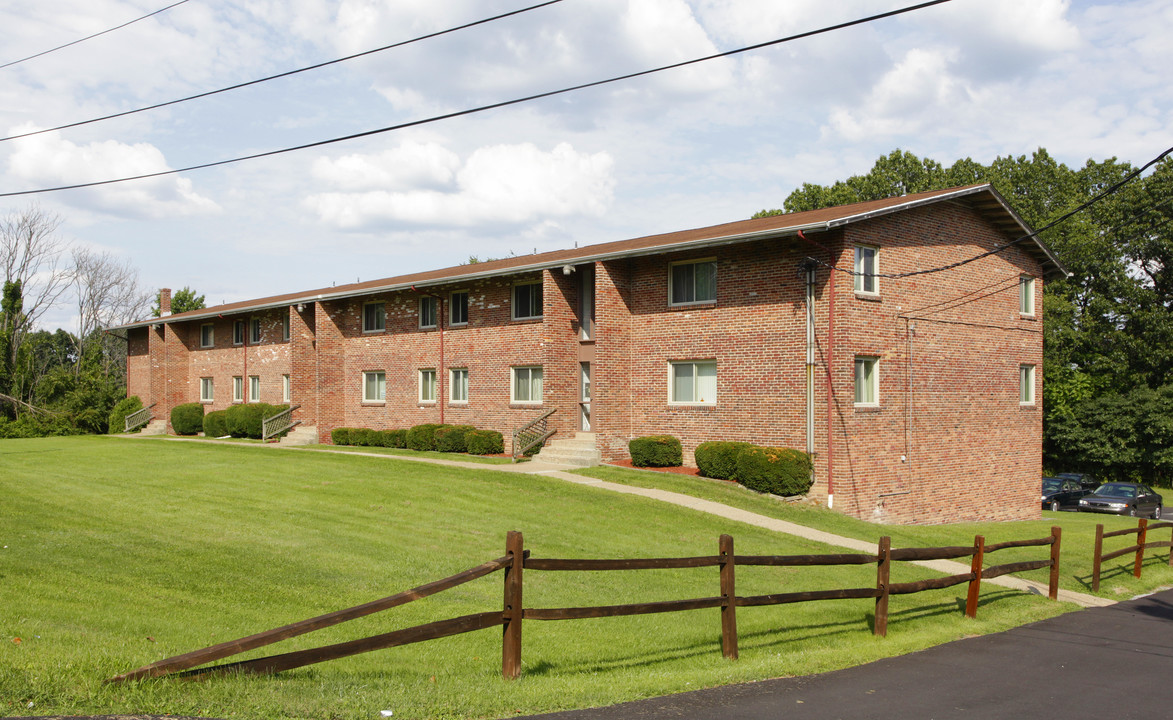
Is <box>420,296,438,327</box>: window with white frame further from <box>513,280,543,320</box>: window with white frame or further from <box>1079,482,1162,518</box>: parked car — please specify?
<box>1079,482,1162,518</box>: parked car

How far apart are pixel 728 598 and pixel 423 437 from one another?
74.5ft

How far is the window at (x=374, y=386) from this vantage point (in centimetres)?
3406

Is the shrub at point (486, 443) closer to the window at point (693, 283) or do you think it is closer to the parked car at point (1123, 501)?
the window at point (693, 283)

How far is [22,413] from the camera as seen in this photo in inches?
1794

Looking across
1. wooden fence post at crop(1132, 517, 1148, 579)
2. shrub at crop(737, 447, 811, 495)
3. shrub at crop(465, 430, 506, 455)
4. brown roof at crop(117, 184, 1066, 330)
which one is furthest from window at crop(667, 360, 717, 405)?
wooden fence post at crop(1132, 517, 1148, 579)

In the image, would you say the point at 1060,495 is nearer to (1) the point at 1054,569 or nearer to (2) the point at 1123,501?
(2) the point at 1123,501

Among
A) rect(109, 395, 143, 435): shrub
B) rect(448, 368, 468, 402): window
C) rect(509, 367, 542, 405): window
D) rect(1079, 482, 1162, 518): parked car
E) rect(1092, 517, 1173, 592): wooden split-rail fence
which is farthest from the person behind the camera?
rect(109, 395, 143, 435): shrub

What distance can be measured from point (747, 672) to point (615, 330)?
17.8 m

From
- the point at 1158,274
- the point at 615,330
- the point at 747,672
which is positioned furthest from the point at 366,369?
the point at 1158,274

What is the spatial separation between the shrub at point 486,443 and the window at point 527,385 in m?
1.50

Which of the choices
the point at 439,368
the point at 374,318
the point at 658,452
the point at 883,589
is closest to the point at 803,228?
the point at 658,452

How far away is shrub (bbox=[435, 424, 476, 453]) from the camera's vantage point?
28984mm

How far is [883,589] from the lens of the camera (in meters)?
10.2

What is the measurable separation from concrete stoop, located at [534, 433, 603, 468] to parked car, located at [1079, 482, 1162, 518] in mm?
20172
